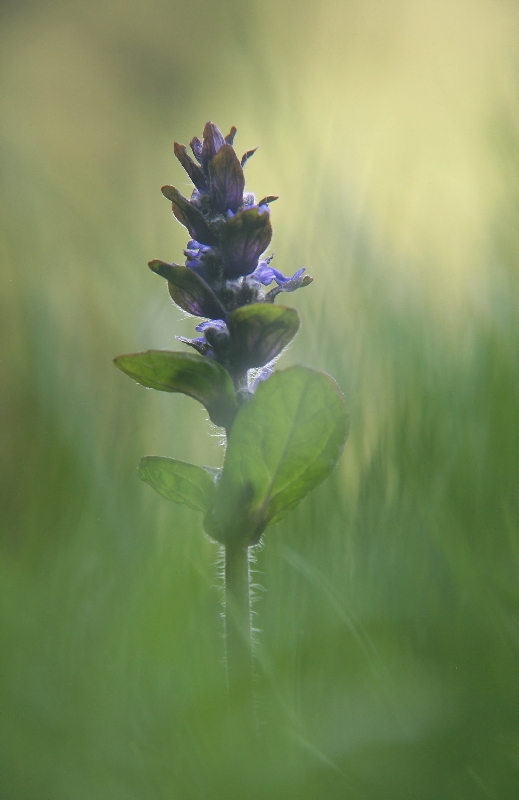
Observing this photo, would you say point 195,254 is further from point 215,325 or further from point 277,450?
point 277,450

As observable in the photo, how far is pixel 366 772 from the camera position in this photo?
0.38m

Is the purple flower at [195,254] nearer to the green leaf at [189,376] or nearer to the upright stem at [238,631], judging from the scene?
the green leaf at [189,376]

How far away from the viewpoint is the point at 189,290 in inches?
19.6

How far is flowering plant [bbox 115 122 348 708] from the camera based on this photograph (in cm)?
47

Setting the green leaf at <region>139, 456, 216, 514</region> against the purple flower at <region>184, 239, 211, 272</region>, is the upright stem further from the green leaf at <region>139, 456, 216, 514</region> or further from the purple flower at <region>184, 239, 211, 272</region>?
the purple flower at <region>184, 239, 211, 272</region>

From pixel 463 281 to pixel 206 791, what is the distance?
69 cm

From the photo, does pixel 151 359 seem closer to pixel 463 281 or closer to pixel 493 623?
pixel 493 623

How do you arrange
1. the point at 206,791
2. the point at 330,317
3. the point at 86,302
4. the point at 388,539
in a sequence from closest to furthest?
the point at 206,791 < the point at 388,539 < the point at 330,317 < the point at 86,302

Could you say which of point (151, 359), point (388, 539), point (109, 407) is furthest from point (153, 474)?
point (109, 407)

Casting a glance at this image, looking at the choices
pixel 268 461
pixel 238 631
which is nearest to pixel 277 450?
pixel 268 461

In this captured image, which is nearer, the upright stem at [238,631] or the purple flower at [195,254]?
the upright stem at [238,631]

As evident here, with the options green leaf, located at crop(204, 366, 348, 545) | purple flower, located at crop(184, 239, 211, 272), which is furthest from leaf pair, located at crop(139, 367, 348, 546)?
purple flower, located at crop(184, 239, 211, 272)

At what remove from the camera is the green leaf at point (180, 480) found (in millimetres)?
500

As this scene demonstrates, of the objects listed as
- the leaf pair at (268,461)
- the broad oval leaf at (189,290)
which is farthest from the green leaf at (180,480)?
the broad oval leaf at (189,290)
